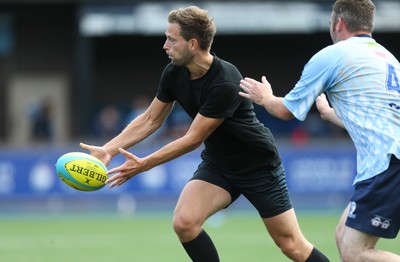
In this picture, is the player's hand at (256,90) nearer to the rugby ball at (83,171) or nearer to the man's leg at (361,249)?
the man's leg at (361,249)

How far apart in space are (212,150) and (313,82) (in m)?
1.58

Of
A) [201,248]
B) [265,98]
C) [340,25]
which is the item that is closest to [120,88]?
[201,248]

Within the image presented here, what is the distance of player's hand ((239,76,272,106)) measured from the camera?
686 cm

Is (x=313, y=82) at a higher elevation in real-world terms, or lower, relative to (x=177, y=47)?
higher

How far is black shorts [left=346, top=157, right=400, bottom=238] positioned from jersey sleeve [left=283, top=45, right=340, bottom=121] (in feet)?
2.33

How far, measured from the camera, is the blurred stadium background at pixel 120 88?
674 inches

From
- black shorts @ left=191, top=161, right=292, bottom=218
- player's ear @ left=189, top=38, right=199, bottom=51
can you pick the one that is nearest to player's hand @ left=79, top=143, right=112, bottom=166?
black shorts @ left=191, top=161, right=292, bottom=218

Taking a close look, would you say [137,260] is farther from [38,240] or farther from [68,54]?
[68,54]

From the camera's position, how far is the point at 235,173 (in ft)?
25.6

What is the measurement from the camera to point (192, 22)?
7504 mm

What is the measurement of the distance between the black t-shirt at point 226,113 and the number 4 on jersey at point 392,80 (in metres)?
1.40

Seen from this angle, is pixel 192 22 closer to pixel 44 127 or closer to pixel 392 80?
pixel 392 80

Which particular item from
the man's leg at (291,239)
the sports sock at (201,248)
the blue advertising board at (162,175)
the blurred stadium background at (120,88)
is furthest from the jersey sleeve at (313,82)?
the blue advertising board at (162,175)

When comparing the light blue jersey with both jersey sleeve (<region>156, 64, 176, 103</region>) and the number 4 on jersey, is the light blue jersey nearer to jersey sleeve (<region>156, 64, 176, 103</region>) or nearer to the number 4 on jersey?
the number 4 on jersey
